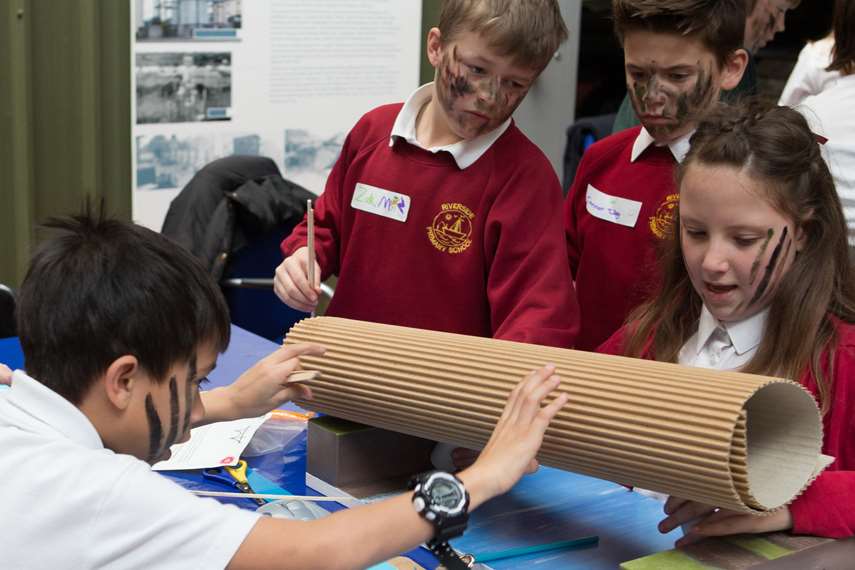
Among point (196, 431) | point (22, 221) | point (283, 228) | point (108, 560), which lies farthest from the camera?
point (22, 221)

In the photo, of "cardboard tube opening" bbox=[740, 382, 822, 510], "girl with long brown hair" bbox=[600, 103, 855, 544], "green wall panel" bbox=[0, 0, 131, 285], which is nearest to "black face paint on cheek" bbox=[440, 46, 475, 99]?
"girl with long brown hair" bbox=[600, 103, 855, 544]

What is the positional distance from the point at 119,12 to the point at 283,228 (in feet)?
3.16

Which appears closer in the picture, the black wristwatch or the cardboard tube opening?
the black wristwatch

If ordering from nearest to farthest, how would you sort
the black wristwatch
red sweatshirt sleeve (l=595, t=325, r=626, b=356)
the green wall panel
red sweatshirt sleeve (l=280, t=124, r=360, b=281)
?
the black wristwatch < red sweatshirt sleeve (l=595, t=325, r=626, b=356) < red sweatshirt sleeve (l=280, t=124, r=360, b=281) < the green wall panel

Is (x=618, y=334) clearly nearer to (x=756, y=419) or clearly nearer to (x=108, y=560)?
(x=756, y=419)

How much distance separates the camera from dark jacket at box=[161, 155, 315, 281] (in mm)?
3014

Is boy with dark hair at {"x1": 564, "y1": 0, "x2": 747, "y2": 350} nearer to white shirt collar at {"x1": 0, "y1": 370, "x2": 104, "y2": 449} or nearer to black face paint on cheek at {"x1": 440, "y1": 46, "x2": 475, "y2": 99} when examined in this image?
black face paint on cheek at {"x1": 440, "y1": 46, "x2": 475, "y2": 99}

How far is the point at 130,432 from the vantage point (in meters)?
1.25

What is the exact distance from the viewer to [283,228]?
3.19 m

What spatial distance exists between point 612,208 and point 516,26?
0.47 m

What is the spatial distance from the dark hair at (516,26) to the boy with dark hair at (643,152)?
0.19 meters

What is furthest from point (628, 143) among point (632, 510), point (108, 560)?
point (108, 560)

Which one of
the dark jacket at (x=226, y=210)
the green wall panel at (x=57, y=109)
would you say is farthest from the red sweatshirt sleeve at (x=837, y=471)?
the green wall panel at (x=57, y=109)

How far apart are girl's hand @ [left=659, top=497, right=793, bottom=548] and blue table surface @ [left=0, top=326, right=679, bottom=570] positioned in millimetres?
133
